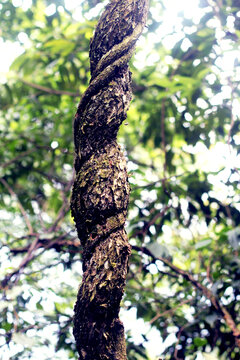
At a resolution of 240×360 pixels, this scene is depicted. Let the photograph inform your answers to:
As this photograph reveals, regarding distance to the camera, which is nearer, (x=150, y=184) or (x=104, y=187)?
(x=104, y=187)

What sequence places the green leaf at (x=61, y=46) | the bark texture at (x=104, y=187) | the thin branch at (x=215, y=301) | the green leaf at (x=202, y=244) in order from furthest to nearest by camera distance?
the green leaf at (x=61, y=46) → the thin branch at (x=215, y=301) → the green leaf at (x=202, y=244) → the bark texture at (x=104, y=187)

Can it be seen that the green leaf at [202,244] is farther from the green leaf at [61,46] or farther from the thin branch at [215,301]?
the green leaf at [61,46]

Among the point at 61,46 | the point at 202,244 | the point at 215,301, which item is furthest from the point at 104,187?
the point at 61,46

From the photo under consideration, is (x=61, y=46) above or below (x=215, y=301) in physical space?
above

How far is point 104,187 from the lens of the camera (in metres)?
0.59

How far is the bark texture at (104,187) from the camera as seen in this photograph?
53 centimetres

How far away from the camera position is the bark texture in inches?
20.7

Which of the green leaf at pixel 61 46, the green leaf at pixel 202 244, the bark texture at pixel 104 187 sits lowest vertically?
the bark texture at pixel 104 187

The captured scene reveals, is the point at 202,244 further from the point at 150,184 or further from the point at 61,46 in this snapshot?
the point at 61,46

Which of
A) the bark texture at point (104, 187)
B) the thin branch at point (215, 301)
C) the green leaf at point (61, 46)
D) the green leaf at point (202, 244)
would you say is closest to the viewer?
the bark texture at point (104, 187)

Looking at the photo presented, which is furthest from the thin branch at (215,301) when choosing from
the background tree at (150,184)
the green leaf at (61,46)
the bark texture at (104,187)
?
the green leaf at (61,46)

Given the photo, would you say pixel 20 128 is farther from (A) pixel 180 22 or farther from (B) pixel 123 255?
(B) pixel 123 255

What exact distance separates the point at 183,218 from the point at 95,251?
4.17 ft

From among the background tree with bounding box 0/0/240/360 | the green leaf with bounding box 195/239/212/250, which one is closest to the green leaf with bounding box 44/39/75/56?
the background tree with bounding box 0/0/240/360
